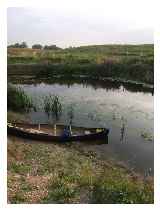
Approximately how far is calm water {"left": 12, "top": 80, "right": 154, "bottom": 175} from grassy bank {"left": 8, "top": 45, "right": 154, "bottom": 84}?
0.31 meters

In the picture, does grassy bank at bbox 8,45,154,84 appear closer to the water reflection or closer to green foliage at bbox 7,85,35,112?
the water reflection

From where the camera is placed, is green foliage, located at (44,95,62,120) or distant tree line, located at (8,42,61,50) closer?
distant tree line, located at (8,42,61,50)

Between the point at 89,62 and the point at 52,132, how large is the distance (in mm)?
1636

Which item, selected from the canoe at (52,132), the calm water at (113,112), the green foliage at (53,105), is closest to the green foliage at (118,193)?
the calm water at (113,112)

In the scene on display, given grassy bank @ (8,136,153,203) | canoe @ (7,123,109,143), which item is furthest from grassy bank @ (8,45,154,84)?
grassy bank @ (8,136,153,203)

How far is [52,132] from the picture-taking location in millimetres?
8266

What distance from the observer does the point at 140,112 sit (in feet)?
27.5

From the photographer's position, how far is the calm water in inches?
298

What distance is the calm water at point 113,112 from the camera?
758cm

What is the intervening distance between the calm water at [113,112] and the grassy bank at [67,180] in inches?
29.8

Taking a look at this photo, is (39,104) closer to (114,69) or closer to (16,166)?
(114,69)

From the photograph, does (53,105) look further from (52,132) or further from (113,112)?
(113,112)

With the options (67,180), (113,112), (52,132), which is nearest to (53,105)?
(52,132)

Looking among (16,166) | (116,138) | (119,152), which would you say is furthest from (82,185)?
(116,138)
